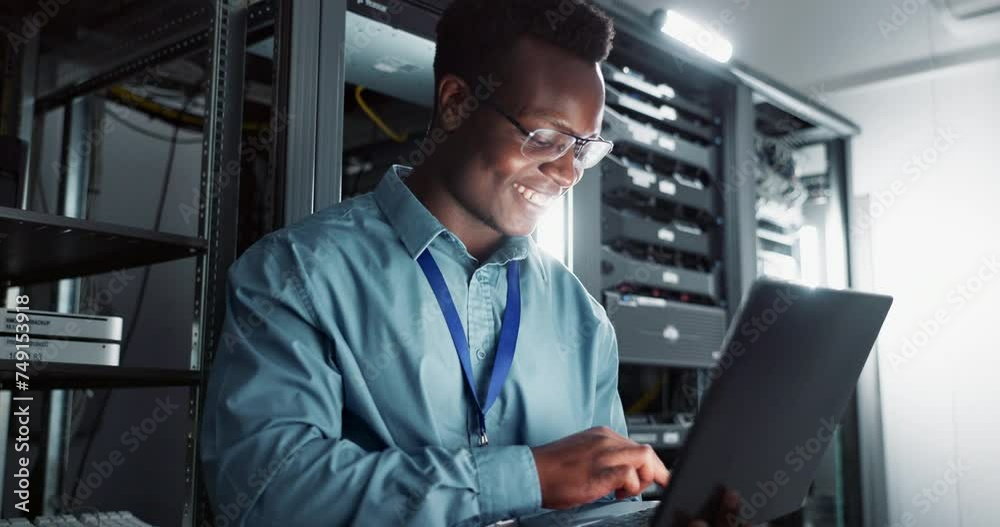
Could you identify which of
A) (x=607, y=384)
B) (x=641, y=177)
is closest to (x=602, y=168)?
(x=641, y=177)

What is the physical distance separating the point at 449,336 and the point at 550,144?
299 millimetres

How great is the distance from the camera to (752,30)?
2.78m

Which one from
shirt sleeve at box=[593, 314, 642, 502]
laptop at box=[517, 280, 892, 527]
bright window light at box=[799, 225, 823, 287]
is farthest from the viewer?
bright window light at box=[799, 225, 823, 287]

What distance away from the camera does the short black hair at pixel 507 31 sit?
3.98 feet

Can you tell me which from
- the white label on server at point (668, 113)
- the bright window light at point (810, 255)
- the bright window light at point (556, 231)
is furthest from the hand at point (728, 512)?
the bright window light at point (810, 255)

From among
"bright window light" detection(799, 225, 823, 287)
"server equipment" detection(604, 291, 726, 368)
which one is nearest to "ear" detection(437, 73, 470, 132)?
"server equipment" detection(604, 291, 726, 368)

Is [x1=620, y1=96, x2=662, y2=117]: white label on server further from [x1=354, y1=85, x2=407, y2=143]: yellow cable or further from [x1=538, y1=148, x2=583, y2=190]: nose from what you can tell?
[x1=538, y1=148, x2=583, y2=190]: nose

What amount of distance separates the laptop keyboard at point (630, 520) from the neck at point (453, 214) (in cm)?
44

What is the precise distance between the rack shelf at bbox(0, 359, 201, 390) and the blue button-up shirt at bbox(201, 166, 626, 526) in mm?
296

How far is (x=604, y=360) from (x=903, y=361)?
216cm

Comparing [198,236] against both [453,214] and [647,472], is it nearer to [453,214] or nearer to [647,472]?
[453,214]

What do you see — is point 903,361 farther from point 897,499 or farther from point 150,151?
point 150,151

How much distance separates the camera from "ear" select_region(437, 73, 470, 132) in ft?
4.05

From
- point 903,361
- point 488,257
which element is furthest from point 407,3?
point 903,361
